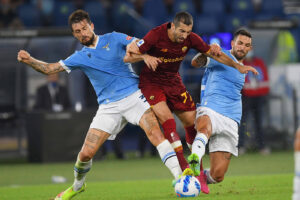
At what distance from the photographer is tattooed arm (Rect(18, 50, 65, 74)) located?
8.05 metres

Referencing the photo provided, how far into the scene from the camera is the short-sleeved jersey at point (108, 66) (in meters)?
8.41

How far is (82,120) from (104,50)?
275 inches

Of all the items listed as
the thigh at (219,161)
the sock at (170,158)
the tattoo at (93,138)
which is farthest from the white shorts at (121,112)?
the thigh at (219,161)

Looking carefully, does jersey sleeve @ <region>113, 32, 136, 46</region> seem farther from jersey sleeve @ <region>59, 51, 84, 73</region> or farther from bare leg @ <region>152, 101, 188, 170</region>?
bare leg @ <region>152, 101, 188, 170</region>

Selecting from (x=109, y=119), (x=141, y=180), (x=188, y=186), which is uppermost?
(x=109, y=119)

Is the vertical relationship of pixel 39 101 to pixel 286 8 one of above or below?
below

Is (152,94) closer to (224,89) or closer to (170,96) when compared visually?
(170,96)

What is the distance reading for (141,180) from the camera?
11.8 meters

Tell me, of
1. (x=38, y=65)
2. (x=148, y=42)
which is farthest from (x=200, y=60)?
(x=38, y=65)

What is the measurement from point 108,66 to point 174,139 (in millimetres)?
1218

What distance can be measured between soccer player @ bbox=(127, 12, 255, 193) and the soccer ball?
70 cm

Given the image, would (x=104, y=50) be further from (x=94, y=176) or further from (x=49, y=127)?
(x=49, y=127)

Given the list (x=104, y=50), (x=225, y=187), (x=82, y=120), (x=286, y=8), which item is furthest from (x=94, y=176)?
(x=286, y=8)

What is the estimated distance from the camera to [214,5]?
20562 millimetres
